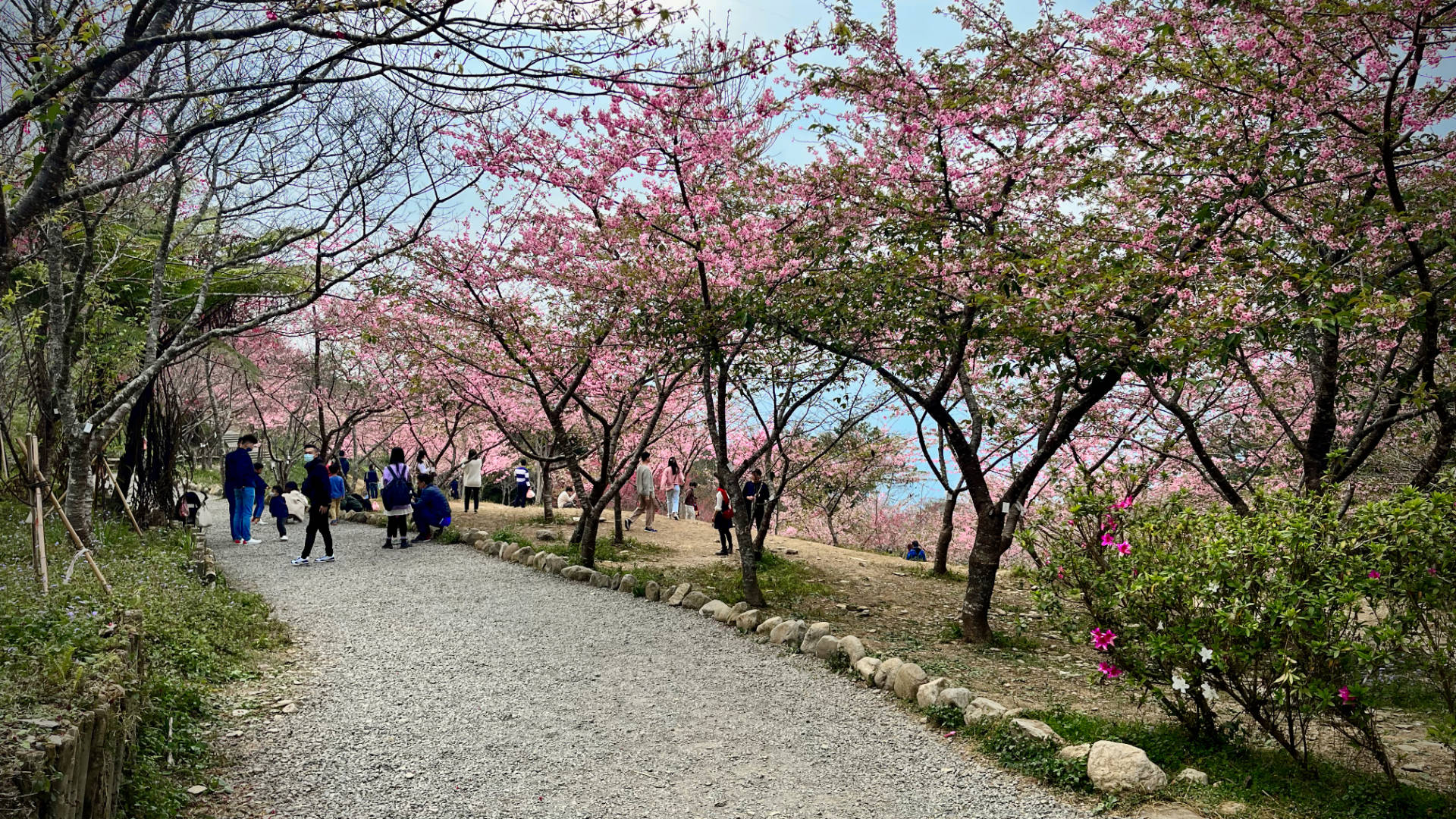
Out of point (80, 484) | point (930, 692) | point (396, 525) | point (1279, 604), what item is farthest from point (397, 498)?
point (1279, 604)

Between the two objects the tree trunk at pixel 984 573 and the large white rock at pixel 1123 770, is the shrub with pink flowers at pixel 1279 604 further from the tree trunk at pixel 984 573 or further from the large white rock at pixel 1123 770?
the tree trunk at pixel 984 573

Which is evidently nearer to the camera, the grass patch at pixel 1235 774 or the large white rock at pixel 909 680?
the grass patch at pixel 1235 774

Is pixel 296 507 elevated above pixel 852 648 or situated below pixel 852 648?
above

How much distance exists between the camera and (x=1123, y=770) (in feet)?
12.3

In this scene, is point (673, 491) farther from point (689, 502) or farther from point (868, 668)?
point (868, 668)

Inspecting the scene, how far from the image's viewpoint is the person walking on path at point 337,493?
601 inches

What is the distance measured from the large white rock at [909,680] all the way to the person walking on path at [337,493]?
12716 mm

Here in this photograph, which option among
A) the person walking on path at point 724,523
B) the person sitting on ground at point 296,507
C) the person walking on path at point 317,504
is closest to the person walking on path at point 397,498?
the person walking on path at point 317,504

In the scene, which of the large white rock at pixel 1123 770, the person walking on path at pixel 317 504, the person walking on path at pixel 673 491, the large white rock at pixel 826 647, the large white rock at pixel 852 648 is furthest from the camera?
the person walking on path at pixel 673 491

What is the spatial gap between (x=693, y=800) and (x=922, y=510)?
70.4 ft

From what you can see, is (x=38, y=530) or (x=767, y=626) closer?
(x=38, y=530)

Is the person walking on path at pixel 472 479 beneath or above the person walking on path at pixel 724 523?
above

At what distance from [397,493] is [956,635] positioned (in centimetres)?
878

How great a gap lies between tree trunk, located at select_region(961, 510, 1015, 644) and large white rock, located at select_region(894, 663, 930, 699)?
143 centimetres
